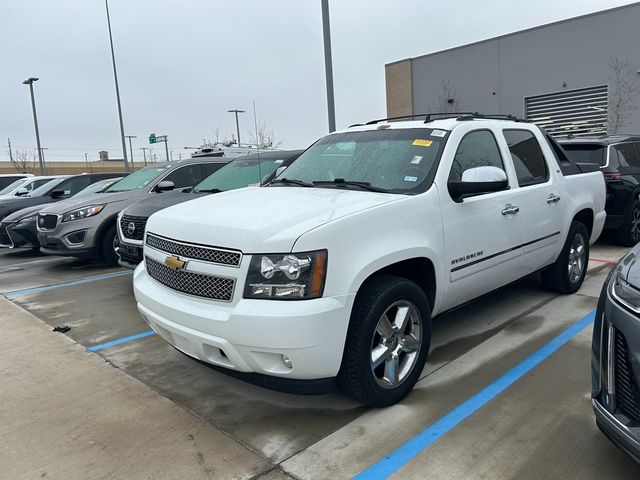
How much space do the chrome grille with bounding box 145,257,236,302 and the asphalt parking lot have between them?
2.74 feet

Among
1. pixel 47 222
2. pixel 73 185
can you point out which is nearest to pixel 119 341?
pixel 47 222

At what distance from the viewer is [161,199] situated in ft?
21.0

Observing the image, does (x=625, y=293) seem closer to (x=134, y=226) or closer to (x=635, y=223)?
(x=134, y=226)

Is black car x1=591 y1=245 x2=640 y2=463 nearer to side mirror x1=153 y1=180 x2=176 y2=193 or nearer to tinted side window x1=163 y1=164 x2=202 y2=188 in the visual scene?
side mirror x1=153 y1=180 x2=176 y2=193

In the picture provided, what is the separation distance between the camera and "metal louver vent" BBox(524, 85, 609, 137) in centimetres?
2075

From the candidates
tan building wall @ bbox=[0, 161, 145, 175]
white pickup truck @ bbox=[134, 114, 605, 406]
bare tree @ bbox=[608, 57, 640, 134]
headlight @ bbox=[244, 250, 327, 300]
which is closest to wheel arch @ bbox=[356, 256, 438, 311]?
white pickup truck @ bbox=[134, 114, 605, 406]

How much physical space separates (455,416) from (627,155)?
6575 millimetres

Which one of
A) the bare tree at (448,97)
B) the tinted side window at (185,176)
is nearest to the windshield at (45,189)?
the tinted side window at (185,176)

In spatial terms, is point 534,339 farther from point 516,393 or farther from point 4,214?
point 4,214

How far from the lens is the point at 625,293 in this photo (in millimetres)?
2201

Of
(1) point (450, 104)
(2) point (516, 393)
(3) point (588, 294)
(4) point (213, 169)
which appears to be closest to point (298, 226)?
(2) point (516, 393)

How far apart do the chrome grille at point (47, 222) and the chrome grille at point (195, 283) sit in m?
5.11

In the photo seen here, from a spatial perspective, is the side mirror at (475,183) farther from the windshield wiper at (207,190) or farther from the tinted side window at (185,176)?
the tinted side window at (185,176)

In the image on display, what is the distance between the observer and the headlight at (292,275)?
2.68m
